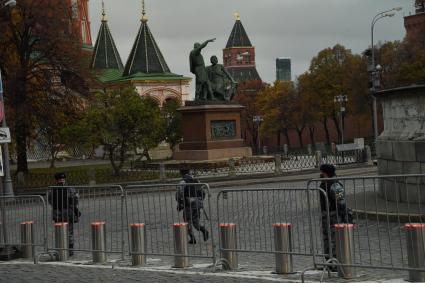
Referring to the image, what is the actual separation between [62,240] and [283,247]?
4.75 metres

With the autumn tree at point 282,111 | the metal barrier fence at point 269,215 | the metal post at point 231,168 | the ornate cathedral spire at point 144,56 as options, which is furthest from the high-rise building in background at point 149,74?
the metal barrier fence at point 269,215

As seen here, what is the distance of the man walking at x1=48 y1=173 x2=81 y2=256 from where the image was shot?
534 inches

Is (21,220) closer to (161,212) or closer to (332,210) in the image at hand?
(161,212)

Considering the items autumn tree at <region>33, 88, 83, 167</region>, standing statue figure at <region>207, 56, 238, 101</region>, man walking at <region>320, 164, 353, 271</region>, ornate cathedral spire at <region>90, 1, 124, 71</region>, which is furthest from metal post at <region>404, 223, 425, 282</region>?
ornate cathedral spire at <region>90, 1, 124, 71</region>

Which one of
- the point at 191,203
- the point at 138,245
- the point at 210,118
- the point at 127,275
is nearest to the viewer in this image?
the point at 127,275

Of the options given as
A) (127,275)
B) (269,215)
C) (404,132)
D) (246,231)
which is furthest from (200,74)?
(127,275)

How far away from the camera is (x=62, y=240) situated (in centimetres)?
1316

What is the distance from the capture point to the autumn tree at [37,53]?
117 feet

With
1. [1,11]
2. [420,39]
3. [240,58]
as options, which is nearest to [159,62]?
[420,39]

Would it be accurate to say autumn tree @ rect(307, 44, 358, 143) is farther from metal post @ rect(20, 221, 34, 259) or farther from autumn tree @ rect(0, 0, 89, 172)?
metal post @ rect(20, 221, 34, 259)

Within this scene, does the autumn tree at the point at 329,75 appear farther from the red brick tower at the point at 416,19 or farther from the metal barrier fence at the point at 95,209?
the metal barrier fence at the point at 95,209

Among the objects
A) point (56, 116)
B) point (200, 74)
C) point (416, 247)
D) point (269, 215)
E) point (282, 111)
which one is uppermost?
point (282, 111)

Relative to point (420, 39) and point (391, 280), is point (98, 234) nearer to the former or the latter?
point (391, 280)

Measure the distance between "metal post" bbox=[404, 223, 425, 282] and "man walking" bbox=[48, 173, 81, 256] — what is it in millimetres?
6860
